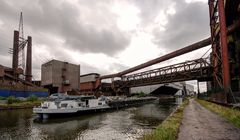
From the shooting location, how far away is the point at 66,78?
7500 centimetres

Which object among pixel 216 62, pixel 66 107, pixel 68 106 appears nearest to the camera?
pixel 66 107

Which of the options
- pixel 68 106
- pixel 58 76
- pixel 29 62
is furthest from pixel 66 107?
pixel 29 62

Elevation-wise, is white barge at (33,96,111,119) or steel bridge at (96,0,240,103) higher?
steel bridge at (96,0,240,103)

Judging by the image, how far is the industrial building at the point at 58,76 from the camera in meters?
71.4

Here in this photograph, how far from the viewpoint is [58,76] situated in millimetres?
72438

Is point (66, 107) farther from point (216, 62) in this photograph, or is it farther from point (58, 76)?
point (58, 76)

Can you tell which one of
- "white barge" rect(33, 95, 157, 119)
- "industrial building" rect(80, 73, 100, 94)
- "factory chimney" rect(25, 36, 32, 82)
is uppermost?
"factory chimney" rect(25, 36, 32, 82)

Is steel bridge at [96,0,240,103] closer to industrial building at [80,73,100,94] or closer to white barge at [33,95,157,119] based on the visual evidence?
industrial building at [80,73,100,94]

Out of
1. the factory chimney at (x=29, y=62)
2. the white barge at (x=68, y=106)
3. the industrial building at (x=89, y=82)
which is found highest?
the factory chimney at (x=29, y=62)

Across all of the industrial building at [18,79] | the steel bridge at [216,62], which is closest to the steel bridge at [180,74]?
the steel bridge at [216,62]

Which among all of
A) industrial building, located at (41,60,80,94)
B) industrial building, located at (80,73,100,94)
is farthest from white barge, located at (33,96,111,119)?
industrial building, located at (80,73,100,94)

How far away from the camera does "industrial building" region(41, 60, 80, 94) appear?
71375mm

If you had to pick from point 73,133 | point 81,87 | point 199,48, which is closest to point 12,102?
point 73,133

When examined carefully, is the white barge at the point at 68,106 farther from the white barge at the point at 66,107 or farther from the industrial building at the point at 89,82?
the industrial building at the point at 89,82
